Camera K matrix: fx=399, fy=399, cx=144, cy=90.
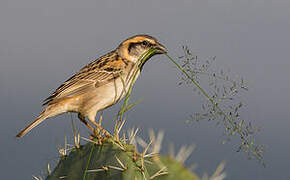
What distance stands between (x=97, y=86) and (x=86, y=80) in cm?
30

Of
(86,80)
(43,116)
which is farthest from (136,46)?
(43,116)

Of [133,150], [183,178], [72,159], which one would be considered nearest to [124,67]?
[72,159]

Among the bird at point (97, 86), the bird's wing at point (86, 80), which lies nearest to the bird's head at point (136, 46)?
the bird at point (97, 86)

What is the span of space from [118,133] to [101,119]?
580 mm

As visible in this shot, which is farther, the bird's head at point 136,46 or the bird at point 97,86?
the bird's head at point 136,46

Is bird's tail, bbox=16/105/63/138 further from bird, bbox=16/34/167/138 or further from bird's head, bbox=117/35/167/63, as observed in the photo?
bird's head, bbox=117/35/167/63

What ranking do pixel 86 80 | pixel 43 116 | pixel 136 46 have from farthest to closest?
pixel 136 46 → pixel 86 80 → pixel 43 116

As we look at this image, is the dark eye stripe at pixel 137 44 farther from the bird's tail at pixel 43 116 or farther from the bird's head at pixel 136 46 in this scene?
the bird's tail at pixel 43 116

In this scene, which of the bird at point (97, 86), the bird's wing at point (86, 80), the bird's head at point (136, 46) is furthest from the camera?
the bird's head at point (136, 46)

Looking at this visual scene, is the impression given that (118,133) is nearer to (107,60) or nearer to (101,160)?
(101,160)

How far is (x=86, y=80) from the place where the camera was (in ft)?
18.5

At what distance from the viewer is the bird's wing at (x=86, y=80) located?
5.42 metres

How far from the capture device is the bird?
203 inches

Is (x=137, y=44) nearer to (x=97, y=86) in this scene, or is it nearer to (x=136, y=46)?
(x=136, y=46)
